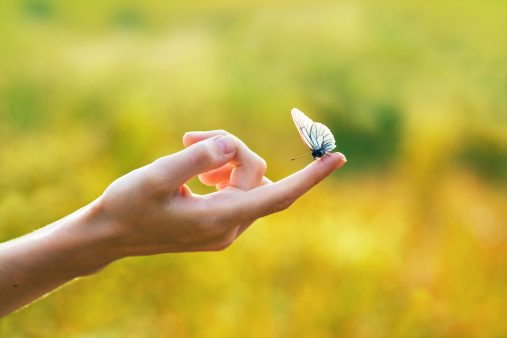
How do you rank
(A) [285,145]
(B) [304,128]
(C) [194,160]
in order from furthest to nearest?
1. (A) [285,145]
2. (B) [304,128]
3. (C) [194,160]

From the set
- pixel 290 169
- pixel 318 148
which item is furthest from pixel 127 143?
pixel 318 148

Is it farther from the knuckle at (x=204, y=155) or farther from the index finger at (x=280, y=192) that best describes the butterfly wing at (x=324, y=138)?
the knuckle at (x=204, y=155)

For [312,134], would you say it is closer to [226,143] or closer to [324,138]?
[324,138]

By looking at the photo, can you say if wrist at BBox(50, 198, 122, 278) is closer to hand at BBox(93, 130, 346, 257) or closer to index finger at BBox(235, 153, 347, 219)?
hand at BBox(93, 130, 346, 257)

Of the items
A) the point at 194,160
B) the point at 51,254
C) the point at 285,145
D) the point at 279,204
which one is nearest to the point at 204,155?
the point at 194,160

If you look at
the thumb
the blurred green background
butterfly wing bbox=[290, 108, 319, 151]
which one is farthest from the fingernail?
the blurred green background

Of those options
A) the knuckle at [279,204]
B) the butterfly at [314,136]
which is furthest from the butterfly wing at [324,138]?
the knuckle at [279,204]
